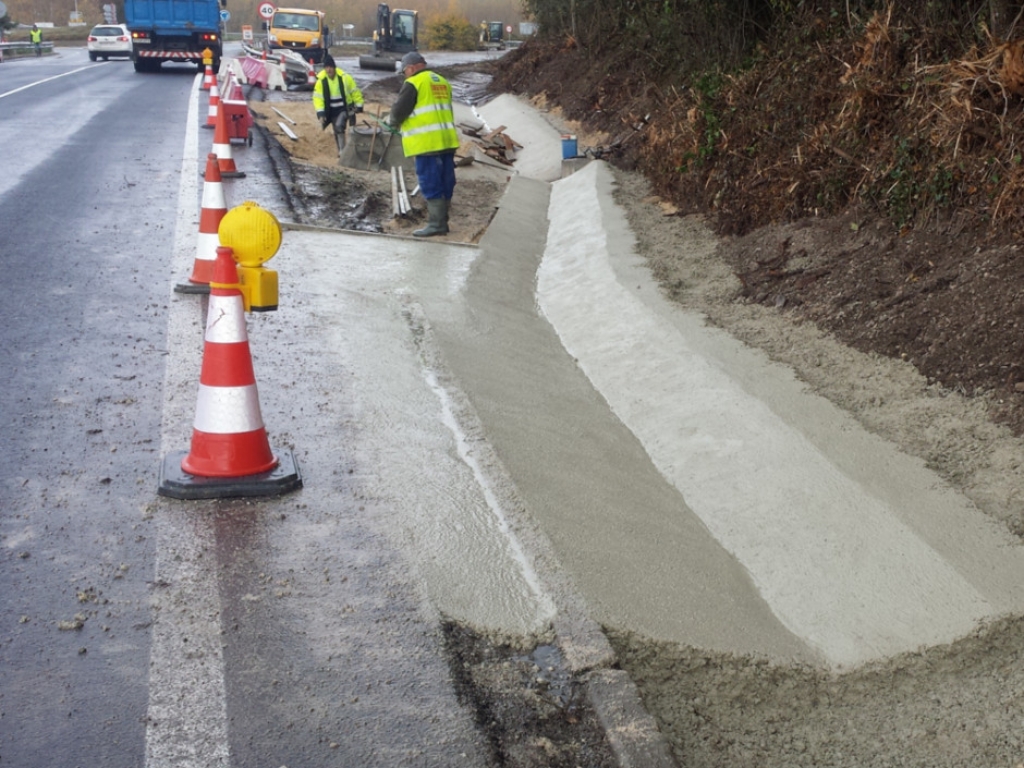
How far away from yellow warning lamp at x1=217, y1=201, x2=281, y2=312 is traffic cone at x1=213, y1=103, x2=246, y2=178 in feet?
14.1

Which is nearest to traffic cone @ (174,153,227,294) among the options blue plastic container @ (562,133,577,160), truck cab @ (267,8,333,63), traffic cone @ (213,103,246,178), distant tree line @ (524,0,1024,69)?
traffic cone @ (213,103,246,178)

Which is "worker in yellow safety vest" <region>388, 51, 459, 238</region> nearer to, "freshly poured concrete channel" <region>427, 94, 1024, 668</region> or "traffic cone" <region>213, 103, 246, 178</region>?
"traffic cone" <region>213, 103, 246, 178</region>

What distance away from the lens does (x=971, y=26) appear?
817cm

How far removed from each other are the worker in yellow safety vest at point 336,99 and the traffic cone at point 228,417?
40.4 ft

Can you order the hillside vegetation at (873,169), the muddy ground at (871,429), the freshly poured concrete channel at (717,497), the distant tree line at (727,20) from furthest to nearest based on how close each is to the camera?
the distant tree line at (727,20), the hillside vegetation at (873,169), the freshly poured concrete channel at (717,497), the muddy ground at (871,429)

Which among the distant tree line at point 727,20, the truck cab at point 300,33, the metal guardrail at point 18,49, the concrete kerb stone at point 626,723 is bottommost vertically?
the metal guardrail at point 18,49

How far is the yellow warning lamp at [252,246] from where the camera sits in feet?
15.2

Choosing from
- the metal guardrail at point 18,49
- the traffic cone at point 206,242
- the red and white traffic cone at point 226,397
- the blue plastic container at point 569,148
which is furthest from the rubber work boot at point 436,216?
the metal guardrail at point 18,49

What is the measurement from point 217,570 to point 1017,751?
2.67 meters

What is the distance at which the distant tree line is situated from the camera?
799cm

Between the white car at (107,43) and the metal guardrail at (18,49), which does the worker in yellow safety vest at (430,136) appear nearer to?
the white car at (107,43)

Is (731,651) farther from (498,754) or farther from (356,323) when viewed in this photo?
(356,323)

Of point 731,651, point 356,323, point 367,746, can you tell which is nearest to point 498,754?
point 367,746

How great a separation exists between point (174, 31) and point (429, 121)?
94.5ft
